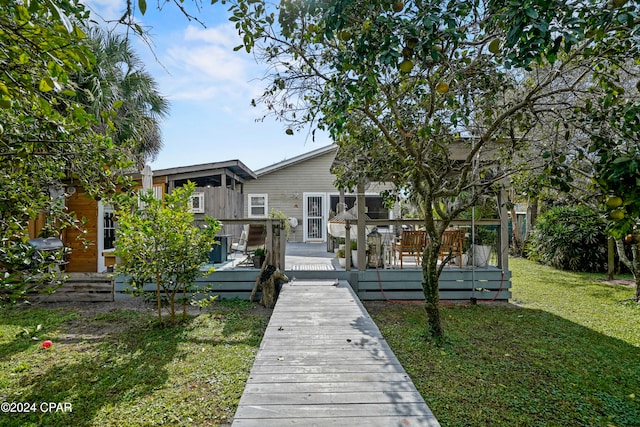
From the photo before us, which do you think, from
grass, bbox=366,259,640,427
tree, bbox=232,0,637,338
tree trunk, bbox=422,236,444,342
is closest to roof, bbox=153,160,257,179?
tree, bbox=232,0,637,338

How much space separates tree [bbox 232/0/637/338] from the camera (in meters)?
2.38

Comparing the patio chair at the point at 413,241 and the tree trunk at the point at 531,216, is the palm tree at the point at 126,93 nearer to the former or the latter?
the patio chair at the point at 413,241

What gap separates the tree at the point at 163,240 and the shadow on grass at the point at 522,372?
2949 mm

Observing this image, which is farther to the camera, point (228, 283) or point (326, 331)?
point (228, 283)

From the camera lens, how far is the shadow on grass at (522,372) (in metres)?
2.99

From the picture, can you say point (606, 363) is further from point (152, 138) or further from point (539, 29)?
point (152, 138)

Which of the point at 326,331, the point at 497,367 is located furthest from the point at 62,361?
the point at 497,367

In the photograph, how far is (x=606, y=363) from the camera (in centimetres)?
402

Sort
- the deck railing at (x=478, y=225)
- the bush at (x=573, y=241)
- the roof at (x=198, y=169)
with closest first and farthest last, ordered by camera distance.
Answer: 1. the deck railing at (x=478, y=225)
2. the roof at (x=198, y=169)
3. the bush at (x=573, y=241)

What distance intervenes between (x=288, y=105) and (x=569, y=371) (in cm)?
449

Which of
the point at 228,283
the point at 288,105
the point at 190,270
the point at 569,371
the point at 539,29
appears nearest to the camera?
the point at 539,29

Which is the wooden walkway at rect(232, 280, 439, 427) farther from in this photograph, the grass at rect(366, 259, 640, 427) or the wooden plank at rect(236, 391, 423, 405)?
the grass at rect(366, 259, 640, 427)

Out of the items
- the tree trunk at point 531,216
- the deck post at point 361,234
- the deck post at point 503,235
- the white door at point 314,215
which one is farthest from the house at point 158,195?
the tree trunk at point 531,216

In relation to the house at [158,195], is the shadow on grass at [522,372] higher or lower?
lower
